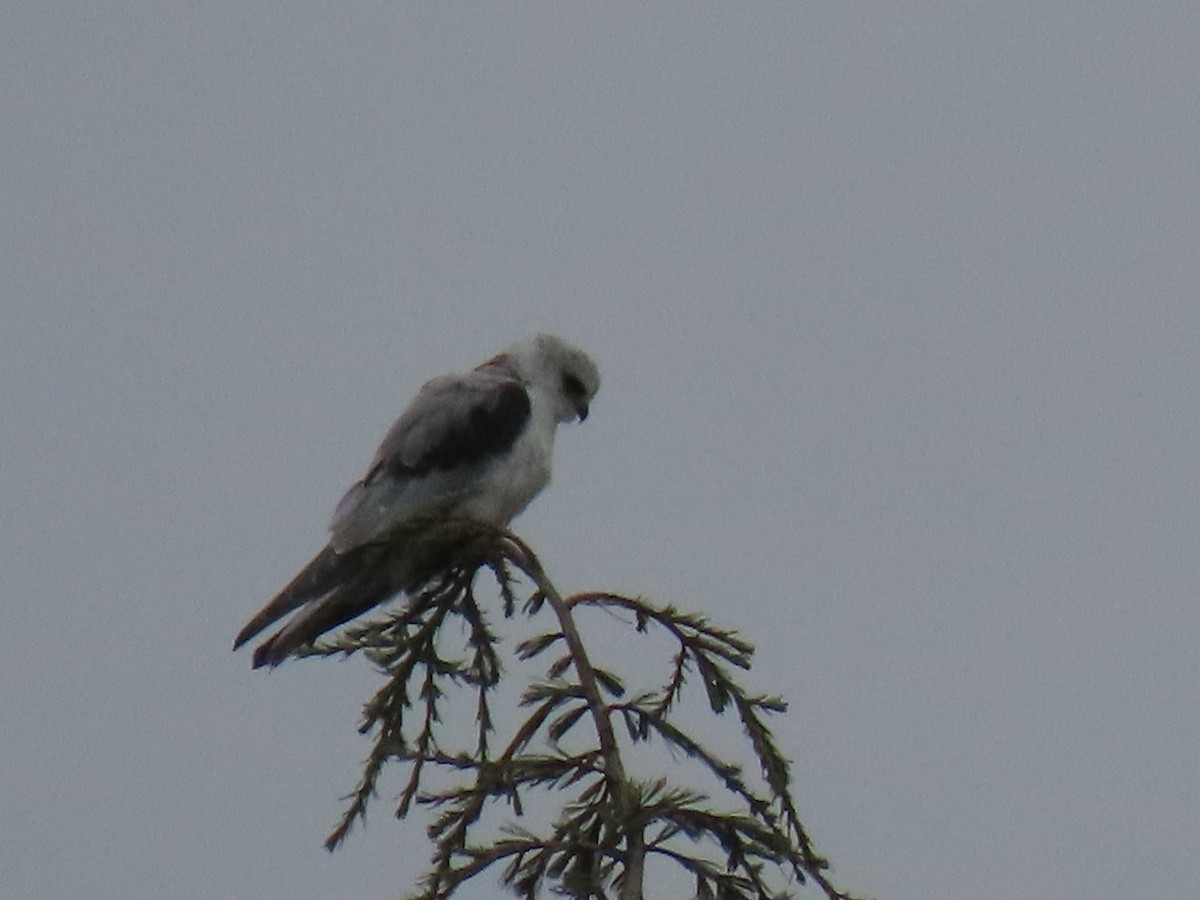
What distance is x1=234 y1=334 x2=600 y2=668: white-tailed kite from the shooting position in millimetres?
6262

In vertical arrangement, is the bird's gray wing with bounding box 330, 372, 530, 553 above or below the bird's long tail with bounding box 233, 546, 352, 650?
above

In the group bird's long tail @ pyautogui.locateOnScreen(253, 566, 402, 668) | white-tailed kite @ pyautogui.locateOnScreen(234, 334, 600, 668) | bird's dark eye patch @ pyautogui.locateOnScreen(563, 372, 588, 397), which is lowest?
bird's long tail @ pyautogui.locateOnScreen(253, 566, 402, 668)

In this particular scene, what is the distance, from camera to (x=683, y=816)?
4035 millimetres

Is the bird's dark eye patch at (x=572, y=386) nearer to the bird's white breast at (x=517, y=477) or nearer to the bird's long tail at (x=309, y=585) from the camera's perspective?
the bird's white breast at (x=517, y=477)

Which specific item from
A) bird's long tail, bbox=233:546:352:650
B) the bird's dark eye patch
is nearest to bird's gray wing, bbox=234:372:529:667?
bird's long tail, bbox=233:546:352:650

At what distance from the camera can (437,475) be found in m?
6.89

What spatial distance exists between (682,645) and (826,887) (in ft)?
2.35

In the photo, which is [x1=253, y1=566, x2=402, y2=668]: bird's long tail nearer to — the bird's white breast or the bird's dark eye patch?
the bird's white breast

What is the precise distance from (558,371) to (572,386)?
4.9 inches

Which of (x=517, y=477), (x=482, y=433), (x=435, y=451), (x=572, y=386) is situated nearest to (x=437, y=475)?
(x=435, y=451)

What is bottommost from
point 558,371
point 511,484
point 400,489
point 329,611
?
point 329,611

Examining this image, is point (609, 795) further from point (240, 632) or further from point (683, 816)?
point (240, 632)

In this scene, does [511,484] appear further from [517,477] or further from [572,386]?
[572,386]

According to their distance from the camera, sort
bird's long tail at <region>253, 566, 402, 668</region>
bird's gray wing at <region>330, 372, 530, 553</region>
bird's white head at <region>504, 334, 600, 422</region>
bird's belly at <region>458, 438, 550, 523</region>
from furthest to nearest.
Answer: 1. bird's white head at <region>504, 334, 600, 422</region>
2. bird's belly at <region>458, 438, 550, 523</region>
3. bird's gray wing at <region>330, 372, 530, 553</region>
4. bird's long tail at <region>253, 566, 402, 668</region>
